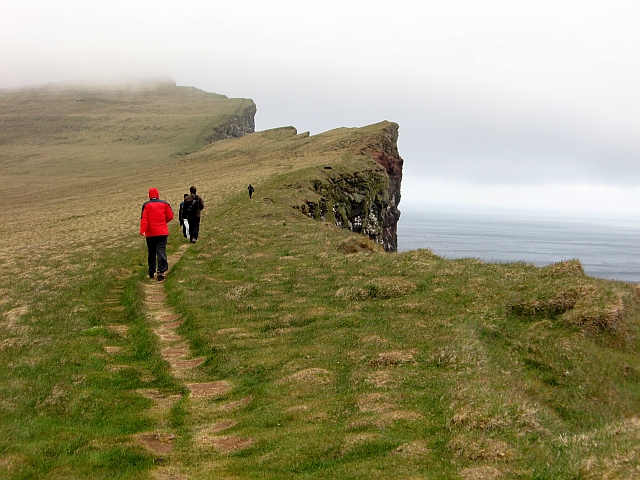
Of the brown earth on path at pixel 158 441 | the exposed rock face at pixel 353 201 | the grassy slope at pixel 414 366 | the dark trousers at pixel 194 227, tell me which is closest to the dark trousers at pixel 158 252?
the grassy slope at pixel 414 366

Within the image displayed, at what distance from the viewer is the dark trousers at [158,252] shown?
2388 centimetres

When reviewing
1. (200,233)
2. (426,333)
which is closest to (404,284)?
(426,333)

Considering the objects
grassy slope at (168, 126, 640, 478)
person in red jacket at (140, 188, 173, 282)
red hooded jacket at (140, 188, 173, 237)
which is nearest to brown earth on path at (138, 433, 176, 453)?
grassy slope at (168, 126, 640, 478)

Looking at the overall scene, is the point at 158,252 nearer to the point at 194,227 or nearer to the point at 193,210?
the point at 193,210

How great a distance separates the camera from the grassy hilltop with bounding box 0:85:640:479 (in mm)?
8703

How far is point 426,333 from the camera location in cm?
1476

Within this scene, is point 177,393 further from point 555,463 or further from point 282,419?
point 555,463

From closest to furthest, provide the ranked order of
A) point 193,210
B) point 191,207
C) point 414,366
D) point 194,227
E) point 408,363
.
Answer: point 414,366 → point 408,363 → point 191,207 → point 193,210 → point 194,227

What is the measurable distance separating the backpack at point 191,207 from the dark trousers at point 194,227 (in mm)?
471

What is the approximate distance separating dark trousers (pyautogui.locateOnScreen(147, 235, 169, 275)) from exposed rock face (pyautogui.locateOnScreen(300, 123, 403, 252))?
2720 centimetres

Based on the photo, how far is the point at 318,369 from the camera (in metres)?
12.8

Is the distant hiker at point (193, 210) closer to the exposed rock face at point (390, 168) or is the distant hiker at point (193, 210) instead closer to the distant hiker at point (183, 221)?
the distant hiker at point (183, 221)

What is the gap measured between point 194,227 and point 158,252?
9985 mm

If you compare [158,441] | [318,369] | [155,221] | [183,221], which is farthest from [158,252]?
[158,441]
